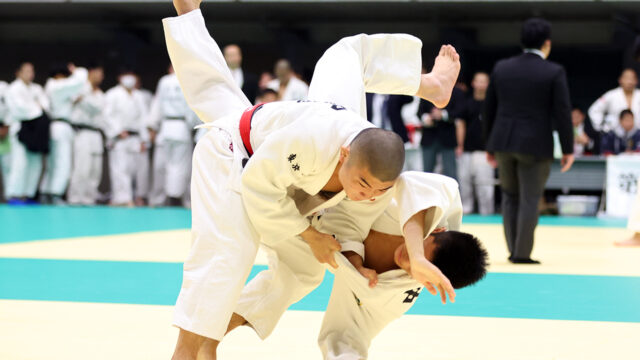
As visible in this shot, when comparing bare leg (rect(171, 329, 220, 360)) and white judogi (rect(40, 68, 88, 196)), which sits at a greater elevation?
bare leg (rect(171, 329, 220, 360))

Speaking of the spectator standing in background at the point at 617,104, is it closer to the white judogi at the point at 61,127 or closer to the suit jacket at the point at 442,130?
the suit jacket at the point at 442,130

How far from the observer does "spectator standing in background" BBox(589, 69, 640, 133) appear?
1067 centimetres

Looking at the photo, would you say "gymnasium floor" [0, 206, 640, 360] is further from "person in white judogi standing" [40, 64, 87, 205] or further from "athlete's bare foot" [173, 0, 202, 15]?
"person in white judogi standing" [40, 64, 87, 205]

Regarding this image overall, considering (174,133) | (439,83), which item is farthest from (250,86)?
(439,83)

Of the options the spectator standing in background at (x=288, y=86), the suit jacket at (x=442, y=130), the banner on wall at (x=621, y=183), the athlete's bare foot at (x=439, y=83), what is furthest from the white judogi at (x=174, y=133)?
the athlete's bare foot at (x=439, y=83)

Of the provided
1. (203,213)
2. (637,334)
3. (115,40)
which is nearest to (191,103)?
(203,213)

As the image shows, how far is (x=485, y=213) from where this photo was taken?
440 inches

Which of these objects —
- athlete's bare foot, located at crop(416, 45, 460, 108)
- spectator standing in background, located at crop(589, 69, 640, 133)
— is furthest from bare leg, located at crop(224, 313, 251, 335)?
spectator standing in background, located at crop(589, 69, 640, 133)

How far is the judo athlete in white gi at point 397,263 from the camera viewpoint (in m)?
2.35

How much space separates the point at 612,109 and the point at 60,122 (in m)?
7.53

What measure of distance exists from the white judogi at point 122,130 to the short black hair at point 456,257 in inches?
388

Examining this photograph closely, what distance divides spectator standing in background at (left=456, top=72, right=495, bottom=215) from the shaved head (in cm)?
856

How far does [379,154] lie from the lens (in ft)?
7.13

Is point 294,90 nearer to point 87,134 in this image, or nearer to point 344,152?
point 87,134
